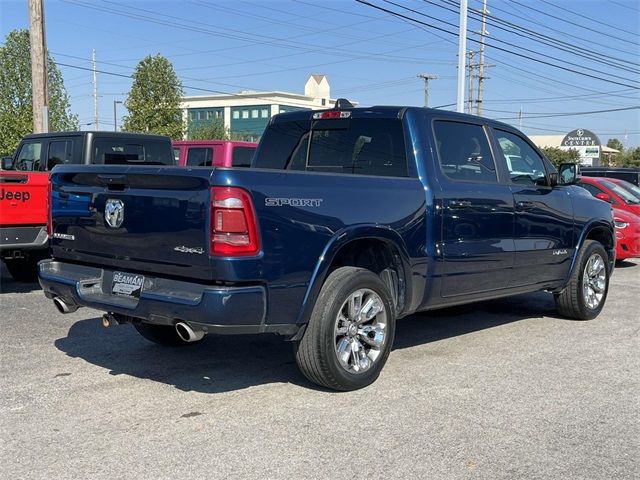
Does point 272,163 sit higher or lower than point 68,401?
higher

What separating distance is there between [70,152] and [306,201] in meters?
6.14

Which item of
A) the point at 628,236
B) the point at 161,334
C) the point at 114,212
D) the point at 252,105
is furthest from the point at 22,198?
the point at 252,105

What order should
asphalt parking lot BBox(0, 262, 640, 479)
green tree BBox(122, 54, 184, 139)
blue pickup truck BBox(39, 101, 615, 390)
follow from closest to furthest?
asphalt parking lot BBox(0, 262, 640, 479) → blue pickup truck BBox(39, 101, 615, 390) → green tree BBox(122, 54, 184, 139)

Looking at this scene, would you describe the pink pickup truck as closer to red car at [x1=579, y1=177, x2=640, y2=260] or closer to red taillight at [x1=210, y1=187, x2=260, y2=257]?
red car at [x1=579, y1=177, x2=640, y2=260]

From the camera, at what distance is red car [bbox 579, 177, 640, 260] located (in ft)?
39.3

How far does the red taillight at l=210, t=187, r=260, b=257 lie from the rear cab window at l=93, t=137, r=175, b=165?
5998 mm

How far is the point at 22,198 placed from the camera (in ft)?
26.3

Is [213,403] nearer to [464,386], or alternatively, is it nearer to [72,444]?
[72,444]

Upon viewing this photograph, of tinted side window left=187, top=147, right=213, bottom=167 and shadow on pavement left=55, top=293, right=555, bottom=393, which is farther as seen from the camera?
tinted side window left=187, top=147, right=213, bottom=167

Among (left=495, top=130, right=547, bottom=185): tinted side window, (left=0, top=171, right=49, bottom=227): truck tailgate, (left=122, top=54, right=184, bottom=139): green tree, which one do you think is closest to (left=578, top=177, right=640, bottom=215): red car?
(left=495, top=130, right=547, bottom=185): tinted side window

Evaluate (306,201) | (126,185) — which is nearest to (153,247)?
(126,185)

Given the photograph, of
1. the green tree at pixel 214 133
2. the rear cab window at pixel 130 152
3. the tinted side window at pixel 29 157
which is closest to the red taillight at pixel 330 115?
the rear cab window at pixel 130 152

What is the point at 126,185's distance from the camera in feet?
15.6

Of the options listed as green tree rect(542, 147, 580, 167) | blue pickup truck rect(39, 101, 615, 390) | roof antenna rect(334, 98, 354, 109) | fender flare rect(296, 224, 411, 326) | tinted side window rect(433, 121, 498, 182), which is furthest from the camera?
green tree rect(542, 147, 580, 167)
